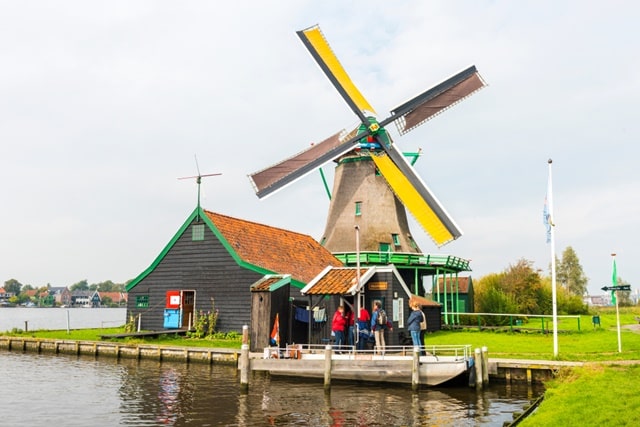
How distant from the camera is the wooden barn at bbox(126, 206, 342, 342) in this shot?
29.3m

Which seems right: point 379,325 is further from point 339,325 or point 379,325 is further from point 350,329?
point 350,329

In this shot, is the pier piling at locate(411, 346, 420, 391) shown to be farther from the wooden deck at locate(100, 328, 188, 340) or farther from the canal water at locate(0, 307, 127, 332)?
the canal water at locate(0, 307, 127, 332)

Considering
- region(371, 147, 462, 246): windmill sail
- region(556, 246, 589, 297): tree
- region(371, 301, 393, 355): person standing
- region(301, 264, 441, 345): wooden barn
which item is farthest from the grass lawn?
region(556, 246, 589, 297): tree

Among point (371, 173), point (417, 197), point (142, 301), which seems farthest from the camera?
point (371, 173)

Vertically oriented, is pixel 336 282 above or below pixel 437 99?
below

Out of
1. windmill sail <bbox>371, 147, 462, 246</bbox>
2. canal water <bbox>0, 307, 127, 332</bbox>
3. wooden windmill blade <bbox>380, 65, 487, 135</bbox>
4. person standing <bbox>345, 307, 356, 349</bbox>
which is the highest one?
wooden windmill blade <bbox>380, 65, 487, 135</bbox>

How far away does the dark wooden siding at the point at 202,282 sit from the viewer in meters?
29.2

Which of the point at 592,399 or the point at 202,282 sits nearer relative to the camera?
the point at 592,399

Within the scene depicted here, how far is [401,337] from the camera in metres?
24.6

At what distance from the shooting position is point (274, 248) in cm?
3266

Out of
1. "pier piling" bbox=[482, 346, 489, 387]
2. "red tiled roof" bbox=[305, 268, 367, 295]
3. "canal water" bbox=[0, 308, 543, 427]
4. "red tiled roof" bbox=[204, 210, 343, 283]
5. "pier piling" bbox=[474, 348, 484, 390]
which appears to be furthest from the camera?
"red tiled roof" bbox=[204, 210, 343, 283]

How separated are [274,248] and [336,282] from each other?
11.0 m

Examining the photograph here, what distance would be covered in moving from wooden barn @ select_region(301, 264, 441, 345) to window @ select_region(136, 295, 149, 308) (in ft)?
40.3

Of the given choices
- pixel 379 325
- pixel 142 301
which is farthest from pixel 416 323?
pixel 142 301
